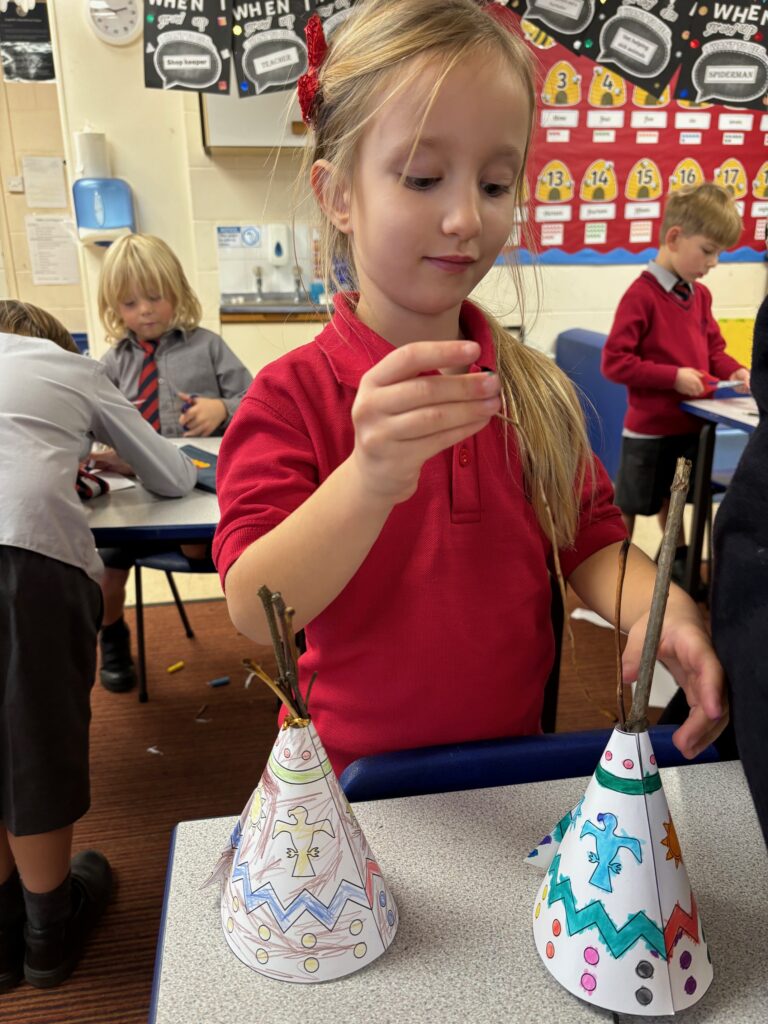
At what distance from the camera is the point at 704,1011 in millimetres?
460

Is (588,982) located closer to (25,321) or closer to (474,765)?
(474,765)

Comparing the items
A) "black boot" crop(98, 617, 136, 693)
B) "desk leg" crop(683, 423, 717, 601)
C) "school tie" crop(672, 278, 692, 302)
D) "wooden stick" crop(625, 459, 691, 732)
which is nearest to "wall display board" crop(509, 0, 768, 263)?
"school tie" crop(672, 278, 692, 302)

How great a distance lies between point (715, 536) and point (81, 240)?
11.4ft

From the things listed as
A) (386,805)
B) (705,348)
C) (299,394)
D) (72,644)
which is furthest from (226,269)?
(386,805)

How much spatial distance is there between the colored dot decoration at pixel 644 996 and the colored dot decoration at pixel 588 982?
0.08 feet

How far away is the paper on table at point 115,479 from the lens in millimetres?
1774

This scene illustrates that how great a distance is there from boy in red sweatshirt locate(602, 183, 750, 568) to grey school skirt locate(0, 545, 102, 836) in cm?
210

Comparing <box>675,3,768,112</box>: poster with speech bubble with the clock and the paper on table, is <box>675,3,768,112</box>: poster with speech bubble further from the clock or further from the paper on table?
the clock

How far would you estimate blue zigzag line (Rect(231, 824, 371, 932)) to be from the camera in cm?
47

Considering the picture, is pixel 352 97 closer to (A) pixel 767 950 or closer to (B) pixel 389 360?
(B) pixel 389 360

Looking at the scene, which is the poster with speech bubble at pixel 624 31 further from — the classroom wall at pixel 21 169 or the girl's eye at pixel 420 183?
the classroom wall at pixel 21 169

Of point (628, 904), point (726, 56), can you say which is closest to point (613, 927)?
point (628, 904)

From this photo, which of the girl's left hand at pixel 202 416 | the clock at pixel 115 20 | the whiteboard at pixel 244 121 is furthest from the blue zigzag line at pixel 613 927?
the clock at pixel 115 20

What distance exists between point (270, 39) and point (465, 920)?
262 cm
